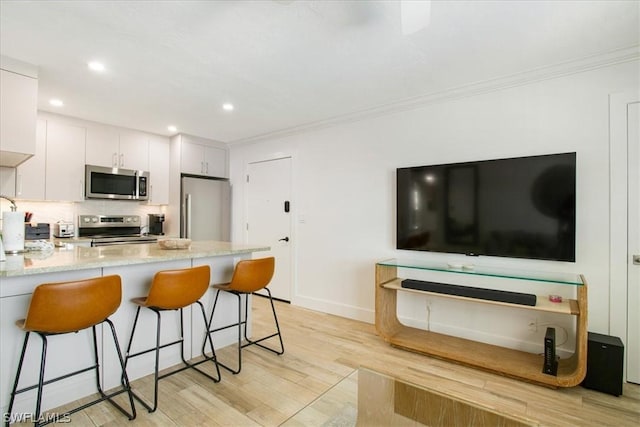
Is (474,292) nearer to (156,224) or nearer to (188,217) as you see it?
(188,217)

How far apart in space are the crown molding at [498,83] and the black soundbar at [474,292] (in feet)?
5.94

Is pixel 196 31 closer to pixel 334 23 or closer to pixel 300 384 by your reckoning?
pixel 334 23

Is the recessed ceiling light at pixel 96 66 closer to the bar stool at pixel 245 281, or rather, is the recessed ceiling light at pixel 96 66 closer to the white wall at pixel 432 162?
the bar stool at pixel 245 281

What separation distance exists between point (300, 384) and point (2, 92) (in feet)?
10.7

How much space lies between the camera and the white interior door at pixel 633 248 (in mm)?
2340

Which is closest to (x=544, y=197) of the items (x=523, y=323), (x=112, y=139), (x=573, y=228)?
(x=573, y=228)

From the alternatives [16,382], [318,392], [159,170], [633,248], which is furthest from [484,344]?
[159,170]

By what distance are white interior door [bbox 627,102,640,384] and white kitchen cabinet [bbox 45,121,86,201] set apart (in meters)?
5.62

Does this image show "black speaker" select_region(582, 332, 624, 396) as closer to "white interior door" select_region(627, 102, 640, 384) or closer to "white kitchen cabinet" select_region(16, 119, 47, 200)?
"white interior door" select_region(627, 102, 640, 384)

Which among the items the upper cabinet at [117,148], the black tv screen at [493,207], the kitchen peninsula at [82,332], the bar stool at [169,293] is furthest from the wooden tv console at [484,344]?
the upper cabinet at [117,148]

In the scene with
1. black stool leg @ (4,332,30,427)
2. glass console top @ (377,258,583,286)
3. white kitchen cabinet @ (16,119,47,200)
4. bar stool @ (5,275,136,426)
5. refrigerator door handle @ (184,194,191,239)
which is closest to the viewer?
bar stool @ (5,275,136,426)

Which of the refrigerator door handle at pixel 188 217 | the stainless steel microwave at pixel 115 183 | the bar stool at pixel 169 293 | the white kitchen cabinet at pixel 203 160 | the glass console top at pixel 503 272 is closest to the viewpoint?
the bar stool at pixel 169 293

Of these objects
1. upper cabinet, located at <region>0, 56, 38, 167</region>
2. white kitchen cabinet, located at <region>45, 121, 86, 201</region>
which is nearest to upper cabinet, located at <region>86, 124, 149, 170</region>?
white kitchen cabinet, located at <region>45, 121, 86, 201</region>

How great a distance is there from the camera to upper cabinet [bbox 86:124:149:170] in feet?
13.7
